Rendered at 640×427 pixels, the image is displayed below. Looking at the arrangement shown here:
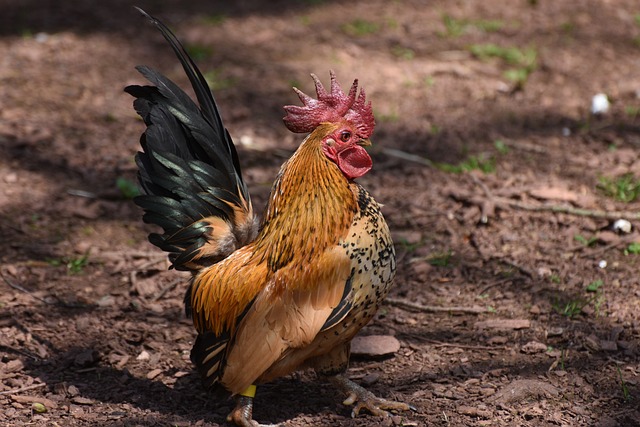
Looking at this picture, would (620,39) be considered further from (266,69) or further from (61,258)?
(61,258)

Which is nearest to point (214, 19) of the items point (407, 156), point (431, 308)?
point (407, 156)

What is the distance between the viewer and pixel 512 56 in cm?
843

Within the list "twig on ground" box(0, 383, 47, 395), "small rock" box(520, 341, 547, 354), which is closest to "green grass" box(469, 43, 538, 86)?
"small rock" box(520, 341, 547, 354)

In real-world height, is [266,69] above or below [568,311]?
above

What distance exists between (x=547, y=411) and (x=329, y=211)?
5.03ft

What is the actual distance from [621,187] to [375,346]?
2650mm

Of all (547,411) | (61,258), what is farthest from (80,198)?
(547,411)

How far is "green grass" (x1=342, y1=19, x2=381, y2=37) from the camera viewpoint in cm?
905

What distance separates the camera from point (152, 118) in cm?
412

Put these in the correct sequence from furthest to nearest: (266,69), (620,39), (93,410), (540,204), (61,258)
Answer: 1. (620,39)
2. (266,69)
3. (540,204)
4. (61,258)
5. (93,410)

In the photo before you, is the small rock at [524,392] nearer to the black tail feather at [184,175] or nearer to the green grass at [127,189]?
the black tail feather at [184,175]

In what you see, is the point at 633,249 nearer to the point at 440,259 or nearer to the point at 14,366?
the point at 440,259

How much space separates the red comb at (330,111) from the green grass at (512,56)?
15.0 ft

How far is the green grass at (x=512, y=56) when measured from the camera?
8180 mm
